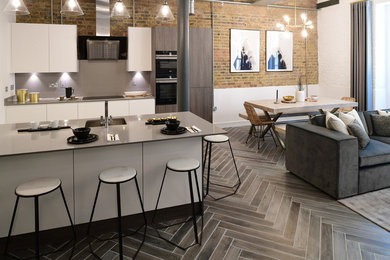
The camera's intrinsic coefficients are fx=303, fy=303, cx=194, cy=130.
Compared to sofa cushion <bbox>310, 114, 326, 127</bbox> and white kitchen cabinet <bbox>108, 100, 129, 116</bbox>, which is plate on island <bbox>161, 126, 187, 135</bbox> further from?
white kitchen cabinet <bbox>108, 100, 129, 116</bbox>

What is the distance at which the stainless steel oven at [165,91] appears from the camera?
260 inches

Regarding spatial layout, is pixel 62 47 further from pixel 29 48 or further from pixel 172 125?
pixel 172 125

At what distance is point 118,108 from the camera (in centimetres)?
634

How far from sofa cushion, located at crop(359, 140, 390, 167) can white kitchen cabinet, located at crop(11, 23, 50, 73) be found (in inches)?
222

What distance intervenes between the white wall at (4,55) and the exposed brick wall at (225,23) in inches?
28.2

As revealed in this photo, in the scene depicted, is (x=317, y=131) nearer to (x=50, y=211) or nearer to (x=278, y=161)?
(x=278, y=161)

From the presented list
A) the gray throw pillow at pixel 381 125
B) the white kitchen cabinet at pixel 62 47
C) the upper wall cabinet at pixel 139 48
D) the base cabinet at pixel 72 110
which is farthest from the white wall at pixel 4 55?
the gray throw pillow at pixel 381 125

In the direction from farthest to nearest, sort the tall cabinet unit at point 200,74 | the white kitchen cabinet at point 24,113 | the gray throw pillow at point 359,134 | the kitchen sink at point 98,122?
the tall cabinet unit at point 200,74 < the white kitchen cabinet at point 24,113 < the gray throw pillow at point 359,134 < the kitchen sink at point 98,122

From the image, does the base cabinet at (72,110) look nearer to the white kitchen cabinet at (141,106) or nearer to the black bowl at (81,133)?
the white kitchen cabinet at (141,106)

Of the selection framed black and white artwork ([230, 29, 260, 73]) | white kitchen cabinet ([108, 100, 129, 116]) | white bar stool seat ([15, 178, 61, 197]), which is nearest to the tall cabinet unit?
white kitchen cabinet ([108, 100, 129, 116])

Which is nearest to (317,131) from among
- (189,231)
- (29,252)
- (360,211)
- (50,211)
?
(360,211)

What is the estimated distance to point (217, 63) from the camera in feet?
26.0

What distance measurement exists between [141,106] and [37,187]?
4.16 meters

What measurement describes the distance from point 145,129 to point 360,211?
2605mm
